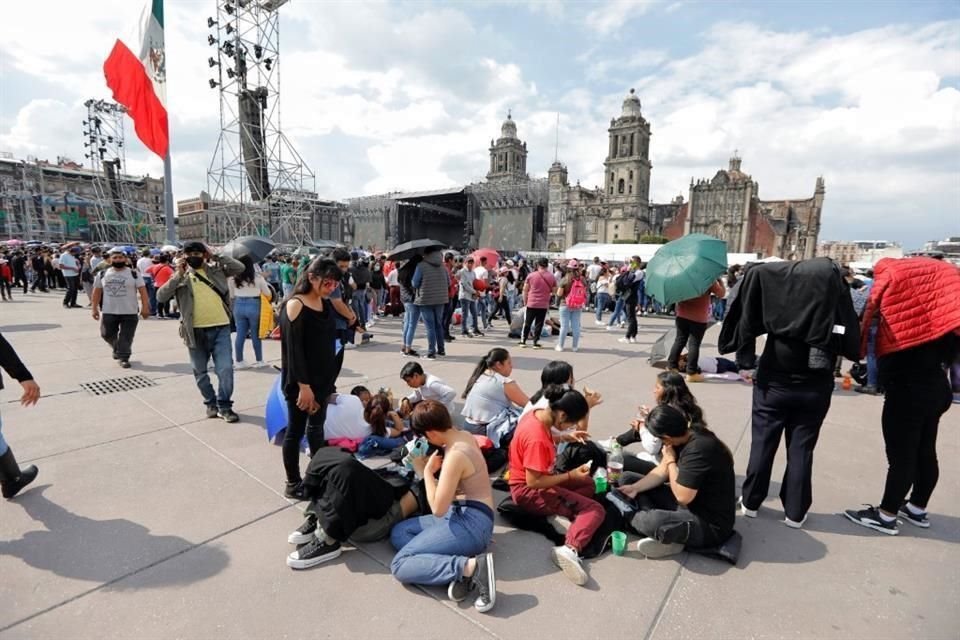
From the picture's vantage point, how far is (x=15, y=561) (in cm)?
235

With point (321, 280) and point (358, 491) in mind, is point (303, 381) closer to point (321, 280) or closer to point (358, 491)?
point (321, 280)

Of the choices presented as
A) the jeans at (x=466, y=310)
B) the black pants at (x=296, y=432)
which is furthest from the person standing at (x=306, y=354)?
the jeans at (x=466, y=310)

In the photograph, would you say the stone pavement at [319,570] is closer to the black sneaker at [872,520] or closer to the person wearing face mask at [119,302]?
the black sneaker at [872,520]

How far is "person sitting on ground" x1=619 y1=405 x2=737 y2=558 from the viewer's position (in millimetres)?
2453

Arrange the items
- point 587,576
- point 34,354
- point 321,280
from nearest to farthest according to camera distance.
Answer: point 587,576 → point 321,280 → point 34,354

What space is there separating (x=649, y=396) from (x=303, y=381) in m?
4.16

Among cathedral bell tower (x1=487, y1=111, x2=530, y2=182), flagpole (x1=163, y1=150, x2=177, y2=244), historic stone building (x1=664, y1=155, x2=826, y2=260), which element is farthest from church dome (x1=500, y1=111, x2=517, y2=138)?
flagpole (x1=163, y1=150, x2=177, y2=244)

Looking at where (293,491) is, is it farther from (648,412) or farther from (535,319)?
(535,319)

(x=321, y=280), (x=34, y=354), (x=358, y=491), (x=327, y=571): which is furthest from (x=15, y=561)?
(x=34, y=354)

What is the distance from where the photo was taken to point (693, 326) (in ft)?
20.3

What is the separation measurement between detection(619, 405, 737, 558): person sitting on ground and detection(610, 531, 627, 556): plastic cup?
80 mm

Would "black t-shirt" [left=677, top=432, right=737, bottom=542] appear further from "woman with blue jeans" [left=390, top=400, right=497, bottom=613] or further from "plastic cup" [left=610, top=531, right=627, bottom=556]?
"woman with blue jeans" [left=390, top=400, right=497, bottom=613]

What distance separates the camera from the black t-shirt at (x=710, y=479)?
2.44 metres

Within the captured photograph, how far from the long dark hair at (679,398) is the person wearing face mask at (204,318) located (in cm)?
383
